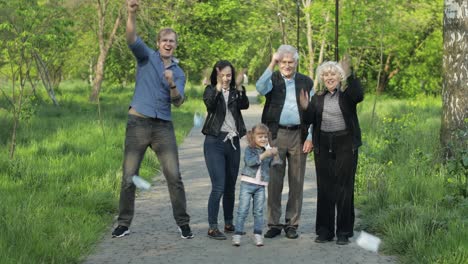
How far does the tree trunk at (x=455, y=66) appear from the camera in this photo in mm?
10250

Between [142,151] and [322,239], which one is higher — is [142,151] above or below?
above

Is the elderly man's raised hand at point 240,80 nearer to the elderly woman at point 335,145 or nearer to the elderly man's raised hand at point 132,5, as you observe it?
the elderly woman at point 335,145

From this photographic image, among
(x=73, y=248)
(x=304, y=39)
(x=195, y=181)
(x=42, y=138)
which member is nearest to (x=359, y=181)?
(x=195, y=181)

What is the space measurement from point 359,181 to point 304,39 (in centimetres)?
3031

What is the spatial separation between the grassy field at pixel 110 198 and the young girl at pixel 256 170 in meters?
1.15

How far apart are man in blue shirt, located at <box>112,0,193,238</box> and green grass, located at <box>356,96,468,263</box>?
1.87m

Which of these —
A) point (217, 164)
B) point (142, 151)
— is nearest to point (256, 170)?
point (217, 164)

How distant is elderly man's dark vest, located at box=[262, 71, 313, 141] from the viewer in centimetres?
723

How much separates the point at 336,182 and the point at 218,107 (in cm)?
126

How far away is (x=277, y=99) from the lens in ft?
23.7

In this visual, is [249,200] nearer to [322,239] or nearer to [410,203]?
[322,239]

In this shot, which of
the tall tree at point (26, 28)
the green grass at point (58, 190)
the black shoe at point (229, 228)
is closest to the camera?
the green grass at point (58, 190)

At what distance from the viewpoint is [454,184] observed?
8.23m

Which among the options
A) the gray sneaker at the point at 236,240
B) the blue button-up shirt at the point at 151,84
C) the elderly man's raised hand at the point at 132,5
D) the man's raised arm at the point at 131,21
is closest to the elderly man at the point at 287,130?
the gray sneaker at the point at 236,240
